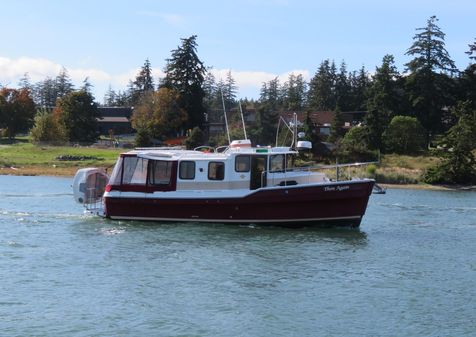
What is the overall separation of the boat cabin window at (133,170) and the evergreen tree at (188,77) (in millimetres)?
72353

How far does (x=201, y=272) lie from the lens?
22.8 metres

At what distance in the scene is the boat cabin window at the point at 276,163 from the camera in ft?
107

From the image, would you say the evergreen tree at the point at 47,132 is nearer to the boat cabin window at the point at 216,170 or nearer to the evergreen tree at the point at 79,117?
the evergreen tree at the point at 79,117

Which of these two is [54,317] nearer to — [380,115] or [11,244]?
[11,244]

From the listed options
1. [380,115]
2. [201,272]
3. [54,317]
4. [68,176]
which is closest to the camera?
[54,317]

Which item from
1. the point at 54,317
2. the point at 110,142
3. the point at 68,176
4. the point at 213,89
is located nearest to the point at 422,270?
the point at 54,317

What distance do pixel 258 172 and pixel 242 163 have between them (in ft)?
2.75

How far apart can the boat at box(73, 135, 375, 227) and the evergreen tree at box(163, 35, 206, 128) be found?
238ft

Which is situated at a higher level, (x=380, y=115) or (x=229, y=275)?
(x=380, y=115)

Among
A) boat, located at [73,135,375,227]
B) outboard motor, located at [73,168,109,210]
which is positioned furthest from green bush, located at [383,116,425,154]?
outboard motor, located at [73,168,109,210]

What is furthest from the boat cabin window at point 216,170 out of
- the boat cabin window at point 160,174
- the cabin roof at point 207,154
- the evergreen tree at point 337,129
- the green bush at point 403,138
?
the evergreen tree at point 337,129

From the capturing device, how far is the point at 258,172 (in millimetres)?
32312

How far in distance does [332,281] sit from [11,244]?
42.4 ft

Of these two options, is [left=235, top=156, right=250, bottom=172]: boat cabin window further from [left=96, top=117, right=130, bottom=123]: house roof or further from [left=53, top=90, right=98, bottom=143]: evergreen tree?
[left=96, top=117, right=130, bottom=123]: house roof
